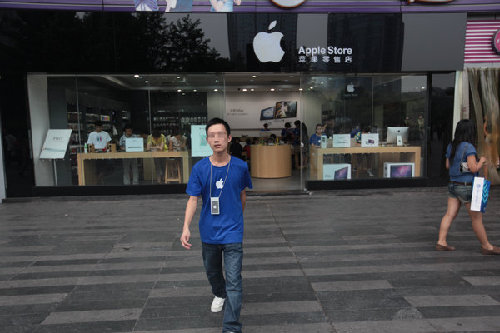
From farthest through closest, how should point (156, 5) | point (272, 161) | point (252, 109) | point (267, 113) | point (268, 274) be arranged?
point (267, 113)
point (252, 109)
point (272, 161)
point (156, 5)
point (268, 274)

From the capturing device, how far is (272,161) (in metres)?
11.2

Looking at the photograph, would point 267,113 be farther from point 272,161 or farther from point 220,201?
point 220,201

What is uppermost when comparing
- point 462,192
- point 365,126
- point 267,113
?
point 267,113

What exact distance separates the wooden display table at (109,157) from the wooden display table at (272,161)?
2879mm

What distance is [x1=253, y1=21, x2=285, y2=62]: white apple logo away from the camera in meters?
8.40

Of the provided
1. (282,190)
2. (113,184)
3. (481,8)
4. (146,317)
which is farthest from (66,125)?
(481,8)

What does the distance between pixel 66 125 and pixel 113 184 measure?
1.90 m

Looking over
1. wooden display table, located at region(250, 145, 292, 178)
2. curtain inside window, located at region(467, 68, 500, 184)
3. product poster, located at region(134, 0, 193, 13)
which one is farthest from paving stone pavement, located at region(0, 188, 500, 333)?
product poster, located at region(134, 0, 193, 13)

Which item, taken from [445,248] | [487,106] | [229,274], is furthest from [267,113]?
[229,274]

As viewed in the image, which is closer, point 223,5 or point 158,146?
point 223,5

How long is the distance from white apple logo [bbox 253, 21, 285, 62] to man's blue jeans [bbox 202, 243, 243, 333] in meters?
6.39

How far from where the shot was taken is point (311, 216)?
6.80 metres

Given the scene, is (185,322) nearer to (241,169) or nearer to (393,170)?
(241,169)

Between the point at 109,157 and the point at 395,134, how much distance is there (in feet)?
23.9
